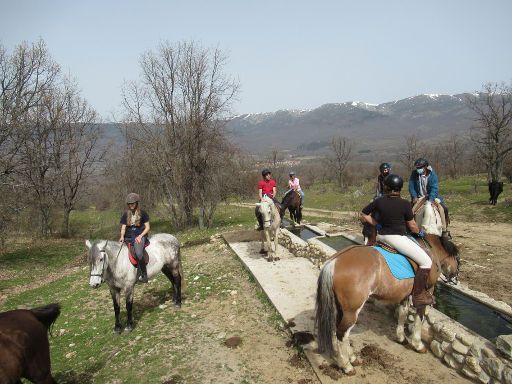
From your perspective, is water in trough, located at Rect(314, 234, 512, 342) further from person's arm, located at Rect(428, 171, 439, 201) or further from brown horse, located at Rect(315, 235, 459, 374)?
person's arm, located at Rect(428, 171, 439, 201)

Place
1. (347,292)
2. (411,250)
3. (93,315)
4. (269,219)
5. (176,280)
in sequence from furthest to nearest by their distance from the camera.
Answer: (269,219), (93,315), (176,280), (411,250), (347,292)

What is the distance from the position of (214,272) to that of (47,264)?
1130cm

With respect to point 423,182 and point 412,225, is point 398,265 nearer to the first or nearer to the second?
point 412,225

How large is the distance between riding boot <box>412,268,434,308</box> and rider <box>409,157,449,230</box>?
341 cm

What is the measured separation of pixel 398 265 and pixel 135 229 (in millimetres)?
5273

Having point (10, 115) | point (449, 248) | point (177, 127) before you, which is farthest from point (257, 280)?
point (10, 115)

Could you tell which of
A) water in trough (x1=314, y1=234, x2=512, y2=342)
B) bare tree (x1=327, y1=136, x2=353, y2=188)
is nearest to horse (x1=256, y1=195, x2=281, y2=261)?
water in trough (x1=314, y1=234, x2=512, y2=342)

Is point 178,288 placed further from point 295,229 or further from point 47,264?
point 47,264

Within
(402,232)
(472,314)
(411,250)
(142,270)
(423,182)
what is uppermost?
(423,182)

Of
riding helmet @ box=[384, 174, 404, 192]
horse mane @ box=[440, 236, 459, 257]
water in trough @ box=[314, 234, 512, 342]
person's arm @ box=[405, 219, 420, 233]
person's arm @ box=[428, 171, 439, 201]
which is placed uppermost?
riding helmet @ box=[384, 174, 404, 192]

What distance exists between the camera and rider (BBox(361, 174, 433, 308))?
18.0ft

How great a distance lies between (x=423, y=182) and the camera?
8.77m

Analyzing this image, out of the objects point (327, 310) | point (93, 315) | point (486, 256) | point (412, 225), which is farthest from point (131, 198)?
point (486, 256)

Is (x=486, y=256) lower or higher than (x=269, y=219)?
lower
